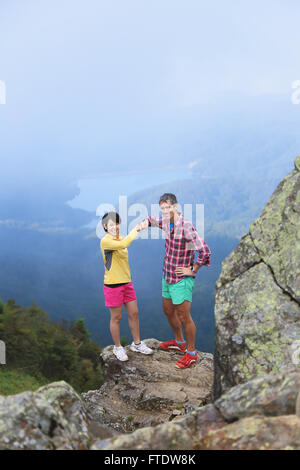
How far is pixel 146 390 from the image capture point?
427 inches

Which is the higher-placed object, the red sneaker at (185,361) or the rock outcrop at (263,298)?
the rock outcrop at (263,298)

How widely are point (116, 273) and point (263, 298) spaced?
3.96 m

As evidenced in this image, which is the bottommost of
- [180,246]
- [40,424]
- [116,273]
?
[40,424]

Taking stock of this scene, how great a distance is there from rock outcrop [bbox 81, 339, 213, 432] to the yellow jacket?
2811 mm

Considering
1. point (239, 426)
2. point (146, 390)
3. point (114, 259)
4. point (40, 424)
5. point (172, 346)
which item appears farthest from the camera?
point (172, 346)

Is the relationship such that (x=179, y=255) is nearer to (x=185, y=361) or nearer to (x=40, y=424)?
(x=185, y=361)

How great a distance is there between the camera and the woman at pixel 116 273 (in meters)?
9.68

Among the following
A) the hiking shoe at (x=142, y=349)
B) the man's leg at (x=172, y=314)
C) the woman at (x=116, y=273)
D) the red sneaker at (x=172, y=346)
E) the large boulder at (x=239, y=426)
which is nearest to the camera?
the large boulder at (x=239, y=426)

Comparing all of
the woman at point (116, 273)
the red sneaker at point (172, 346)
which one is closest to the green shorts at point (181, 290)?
the woman at point (116, 273)

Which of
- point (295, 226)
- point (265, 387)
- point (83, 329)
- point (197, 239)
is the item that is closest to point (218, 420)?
point (265, 387)

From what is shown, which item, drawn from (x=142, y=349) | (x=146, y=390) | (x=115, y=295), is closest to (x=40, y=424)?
(x=115, y=295)

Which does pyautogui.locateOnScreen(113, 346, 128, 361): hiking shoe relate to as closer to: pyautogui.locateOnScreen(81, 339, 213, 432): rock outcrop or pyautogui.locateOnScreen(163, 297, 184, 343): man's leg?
pyautogui.locateOnScreen(81, 339, 213, 432): rock outcrop

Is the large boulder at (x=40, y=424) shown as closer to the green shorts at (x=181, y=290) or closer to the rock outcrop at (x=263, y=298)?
the rock outcrop at (x=263, y=298)

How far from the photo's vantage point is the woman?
9680mm
